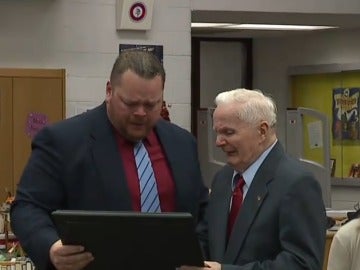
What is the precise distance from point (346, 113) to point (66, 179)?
27.0 feet

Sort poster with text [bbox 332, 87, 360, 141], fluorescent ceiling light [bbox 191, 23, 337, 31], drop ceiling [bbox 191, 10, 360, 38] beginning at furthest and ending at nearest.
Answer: poster with text [bbox 332, 87, 360, 141]
fluorescent ceiling light [bbox 191, 23, 337, 31]
drop ceiling [bbox 191, 10, 360, 38]

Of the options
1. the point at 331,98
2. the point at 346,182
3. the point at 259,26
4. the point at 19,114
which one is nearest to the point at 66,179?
the point at 19,114

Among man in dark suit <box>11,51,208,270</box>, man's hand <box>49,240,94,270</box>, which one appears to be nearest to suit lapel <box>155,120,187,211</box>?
man in dark suit <box>11,51,208,270</box>

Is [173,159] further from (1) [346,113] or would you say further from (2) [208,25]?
(1) [346,113]

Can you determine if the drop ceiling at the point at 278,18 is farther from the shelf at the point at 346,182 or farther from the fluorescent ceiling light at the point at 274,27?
the shelf at the point at 346,182

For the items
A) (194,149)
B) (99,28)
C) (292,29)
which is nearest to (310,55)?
(292,29)

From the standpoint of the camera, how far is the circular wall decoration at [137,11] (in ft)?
26.0

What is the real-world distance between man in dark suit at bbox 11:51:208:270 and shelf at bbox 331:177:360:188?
775 cm

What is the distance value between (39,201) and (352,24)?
24.4ft

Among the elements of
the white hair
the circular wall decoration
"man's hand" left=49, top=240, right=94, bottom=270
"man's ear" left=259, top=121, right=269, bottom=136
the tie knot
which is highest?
the circular wall decoration

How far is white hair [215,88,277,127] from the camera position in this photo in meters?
3.06

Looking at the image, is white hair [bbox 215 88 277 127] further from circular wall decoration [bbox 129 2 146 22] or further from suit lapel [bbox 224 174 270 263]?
circular wall decoration [bbox 129 2 146 22]

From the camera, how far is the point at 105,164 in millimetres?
2945

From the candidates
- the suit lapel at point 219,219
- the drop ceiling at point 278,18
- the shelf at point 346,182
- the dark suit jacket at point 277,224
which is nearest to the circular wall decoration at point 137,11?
the drop ceiling at point 278,18
